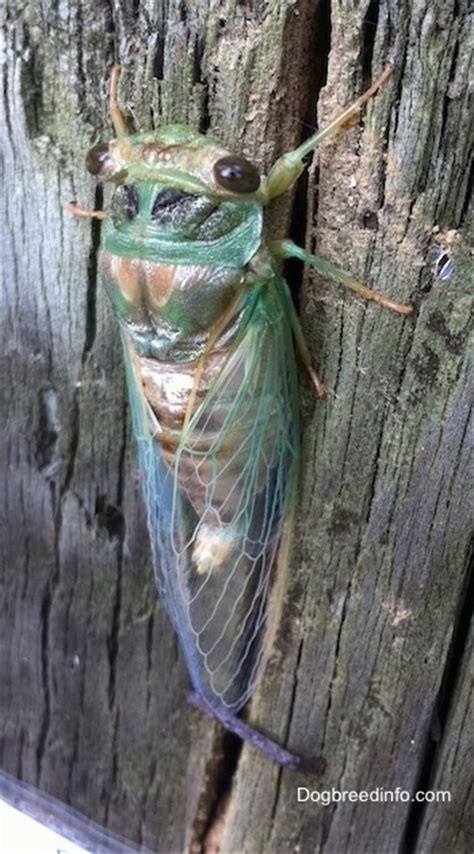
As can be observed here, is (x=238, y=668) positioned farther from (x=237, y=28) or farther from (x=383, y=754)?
(x=237, y=28)

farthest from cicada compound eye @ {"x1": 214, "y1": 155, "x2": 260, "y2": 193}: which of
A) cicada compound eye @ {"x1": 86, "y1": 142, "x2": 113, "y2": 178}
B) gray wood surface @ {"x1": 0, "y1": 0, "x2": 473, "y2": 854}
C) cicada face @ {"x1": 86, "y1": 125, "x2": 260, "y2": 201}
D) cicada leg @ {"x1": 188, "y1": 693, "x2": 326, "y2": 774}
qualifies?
cicada leg @ {"x1": 188, "y1": 693, "x2": 326, "y2": 774}

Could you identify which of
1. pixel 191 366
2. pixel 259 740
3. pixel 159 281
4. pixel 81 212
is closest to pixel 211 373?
pixel 191 366

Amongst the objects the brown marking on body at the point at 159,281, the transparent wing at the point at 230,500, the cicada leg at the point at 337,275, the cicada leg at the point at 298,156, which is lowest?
the transparent wing at the point at 230,500

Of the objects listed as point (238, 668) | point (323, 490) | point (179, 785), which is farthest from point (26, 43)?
point (179, 785)

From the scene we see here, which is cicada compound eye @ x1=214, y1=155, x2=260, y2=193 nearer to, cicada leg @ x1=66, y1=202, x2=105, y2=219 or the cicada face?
the cicada face

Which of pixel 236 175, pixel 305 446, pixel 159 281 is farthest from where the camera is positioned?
pixel 305 446

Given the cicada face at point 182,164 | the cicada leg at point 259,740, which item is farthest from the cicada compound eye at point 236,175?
the cicada leg at point 259,740

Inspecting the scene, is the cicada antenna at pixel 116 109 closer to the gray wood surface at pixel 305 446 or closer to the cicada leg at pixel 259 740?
the gray wood surface at pixel 305 446

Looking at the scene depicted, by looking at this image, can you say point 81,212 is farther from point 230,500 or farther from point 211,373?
point 230,500
